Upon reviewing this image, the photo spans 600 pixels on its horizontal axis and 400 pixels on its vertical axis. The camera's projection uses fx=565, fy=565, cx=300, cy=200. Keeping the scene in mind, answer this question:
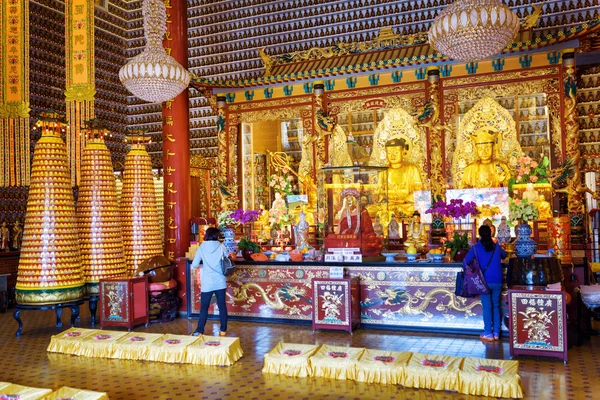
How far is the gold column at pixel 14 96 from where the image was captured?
9.66 meters

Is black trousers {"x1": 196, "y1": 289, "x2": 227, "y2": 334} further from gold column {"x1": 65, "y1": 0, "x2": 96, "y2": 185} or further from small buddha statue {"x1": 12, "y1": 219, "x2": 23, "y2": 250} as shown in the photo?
small buddha statue {"x1": 12, "y1": 219, "x2": 23, "y2": 250}

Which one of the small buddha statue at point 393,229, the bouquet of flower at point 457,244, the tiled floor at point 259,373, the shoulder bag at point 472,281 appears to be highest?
the small buddha statue at point 393,229

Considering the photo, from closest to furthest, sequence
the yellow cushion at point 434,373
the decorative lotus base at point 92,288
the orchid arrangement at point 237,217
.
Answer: the yellow cushion at point 434,373 → the decorative lotus base at point 92,288 → the orchid arrangement at point 237,217

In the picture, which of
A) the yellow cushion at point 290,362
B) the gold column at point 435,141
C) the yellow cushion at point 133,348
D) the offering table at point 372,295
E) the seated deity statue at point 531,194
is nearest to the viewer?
the yellow cushion at point 290,362

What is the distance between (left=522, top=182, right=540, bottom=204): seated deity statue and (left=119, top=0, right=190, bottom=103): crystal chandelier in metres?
5.31

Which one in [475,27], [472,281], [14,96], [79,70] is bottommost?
[472,281]

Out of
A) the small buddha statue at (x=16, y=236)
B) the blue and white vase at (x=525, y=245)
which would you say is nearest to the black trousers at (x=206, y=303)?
the blue and white vase at (x=525, y=245)

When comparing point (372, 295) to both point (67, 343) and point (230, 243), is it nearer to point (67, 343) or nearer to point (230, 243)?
point (230, 243)

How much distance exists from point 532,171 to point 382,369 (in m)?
5.54

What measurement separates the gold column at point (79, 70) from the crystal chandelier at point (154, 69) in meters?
2.68

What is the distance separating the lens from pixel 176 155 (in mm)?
8414

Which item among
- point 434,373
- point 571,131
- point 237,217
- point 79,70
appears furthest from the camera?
point 79,70

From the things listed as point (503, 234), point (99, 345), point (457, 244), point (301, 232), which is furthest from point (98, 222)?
point (503, 234)

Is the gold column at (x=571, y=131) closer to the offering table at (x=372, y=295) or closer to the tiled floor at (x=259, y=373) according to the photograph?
the tiled floor at (x=259, y=373)
